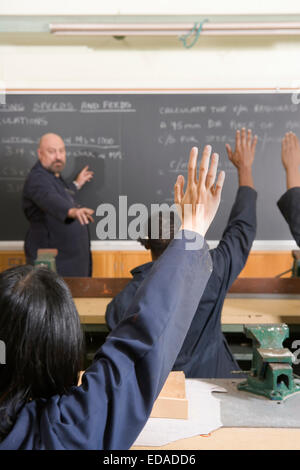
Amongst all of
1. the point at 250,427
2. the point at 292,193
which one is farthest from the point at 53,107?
the point at 250,427

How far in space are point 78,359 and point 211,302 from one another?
1059 mm

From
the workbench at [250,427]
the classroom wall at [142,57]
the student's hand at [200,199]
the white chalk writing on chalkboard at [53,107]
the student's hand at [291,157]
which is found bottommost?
the workbench at [250,427]

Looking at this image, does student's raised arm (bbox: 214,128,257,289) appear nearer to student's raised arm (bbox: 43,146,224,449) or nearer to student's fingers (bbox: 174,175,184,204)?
student's fingers (bbox: 174,175,184,204)

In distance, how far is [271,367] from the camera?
1358 mm

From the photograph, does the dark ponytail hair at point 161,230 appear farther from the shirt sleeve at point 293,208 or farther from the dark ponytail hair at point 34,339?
the dark ponytail hair at point 34,339

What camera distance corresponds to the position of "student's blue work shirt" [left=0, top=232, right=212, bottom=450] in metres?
0.70

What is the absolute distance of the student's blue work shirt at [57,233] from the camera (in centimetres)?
396

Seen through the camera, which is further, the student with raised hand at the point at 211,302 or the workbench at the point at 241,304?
the workbench at the point at 241,304

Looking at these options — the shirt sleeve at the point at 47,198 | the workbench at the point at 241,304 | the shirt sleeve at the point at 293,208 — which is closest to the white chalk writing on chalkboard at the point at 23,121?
the shirt sleeve at the point at 47,198

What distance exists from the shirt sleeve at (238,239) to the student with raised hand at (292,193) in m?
0.17

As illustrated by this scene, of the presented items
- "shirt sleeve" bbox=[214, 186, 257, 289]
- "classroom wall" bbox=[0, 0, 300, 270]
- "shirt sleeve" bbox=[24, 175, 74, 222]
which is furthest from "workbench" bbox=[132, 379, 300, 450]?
"classroom wall" bbox=[0, 0, 300, 270]

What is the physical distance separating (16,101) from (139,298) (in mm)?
4007

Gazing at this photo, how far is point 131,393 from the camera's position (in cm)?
72

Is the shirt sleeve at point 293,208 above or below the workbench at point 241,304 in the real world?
above
